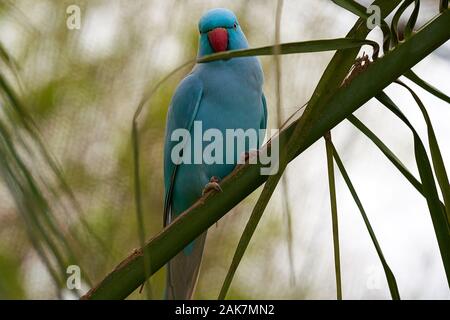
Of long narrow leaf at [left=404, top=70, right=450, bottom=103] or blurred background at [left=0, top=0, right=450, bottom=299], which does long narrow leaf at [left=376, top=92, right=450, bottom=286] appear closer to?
long narrow leaf at [left=404, top=70, right=450, bottom=103]

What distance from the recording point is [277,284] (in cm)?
223

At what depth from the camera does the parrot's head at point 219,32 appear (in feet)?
5.30

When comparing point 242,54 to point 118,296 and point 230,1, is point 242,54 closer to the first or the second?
point 118,296

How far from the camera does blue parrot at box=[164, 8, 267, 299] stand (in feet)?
5.18

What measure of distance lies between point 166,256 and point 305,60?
1.12 m

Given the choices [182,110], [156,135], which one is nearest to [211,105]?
[182,110]

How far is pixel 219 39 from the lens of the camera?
1.61 meters

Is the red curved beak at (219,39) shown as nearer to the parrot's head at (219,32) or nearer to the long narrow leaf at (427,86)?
the parrot's head at (219,32)

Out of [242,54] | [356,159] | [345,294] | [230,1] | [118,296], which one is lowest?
[118,296]

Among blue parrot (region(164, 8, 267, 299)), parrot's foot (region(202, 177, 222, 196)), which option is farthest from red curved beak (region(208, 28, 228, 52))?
parrot's foot (region(202, 177, 222, 196))

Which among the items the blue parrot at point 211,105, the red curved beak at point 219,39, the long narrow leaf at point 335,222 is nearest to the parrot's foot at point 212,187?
the long narrow leaf at point 335,222

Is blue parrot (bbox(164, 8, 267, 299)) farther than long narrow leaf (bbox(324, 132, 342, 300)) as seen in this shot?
Yes
